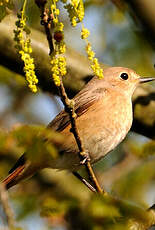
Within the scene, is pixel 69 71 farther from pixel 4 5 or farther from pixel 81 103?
pixel 4 5

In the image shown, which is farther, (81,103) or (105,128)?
(81,103)

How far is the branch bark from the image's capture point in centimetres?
583

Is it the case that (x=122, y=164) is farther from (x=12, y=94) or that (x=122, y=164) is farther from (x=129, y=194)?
(x=12, y=94)

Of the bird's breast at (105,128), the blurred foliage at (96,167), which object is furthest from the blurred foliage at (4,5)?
the bird's breast at (105,128)

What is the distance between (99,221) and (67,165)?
178cm

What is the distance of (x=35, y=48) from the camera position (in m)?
6.03

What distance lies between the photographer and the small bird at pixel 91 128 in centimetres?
547

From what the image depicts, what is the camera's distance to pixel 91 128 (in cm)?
549

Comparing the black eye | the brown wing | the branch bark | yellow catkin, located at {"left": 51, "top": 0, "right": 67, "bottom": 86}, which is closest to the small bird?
the brown wing

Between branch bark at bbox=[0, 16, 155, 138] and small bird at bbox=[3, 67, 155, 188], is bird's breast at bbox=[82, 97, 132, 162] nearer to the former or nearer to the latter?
small bird at bbox=[3, 67, 155, 188]

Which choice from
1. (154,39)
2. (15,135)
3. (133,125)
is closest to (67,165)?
(133,125)

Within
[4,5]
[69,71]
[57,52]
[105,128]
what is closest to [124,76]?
[69,71]

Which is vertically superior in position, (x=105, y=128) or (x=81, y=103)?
(x=81, y=103)

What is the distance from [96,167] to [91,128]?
2.70m
